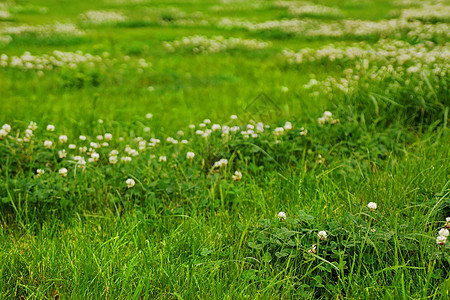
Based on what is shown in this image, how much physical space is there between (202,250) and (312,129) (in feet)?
7.22

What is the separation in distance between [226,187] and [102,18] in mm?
15418

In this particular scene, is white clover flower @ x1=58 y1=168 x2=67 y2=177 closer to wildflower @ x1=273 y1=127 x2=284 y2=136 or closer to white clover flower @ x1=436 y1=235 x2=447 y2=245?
wildflower @ x1=273 y1=127 x2=284 y2=136

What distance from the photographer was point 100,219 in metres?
3.12

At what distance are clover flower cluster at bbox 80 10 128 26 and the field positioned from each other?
891 centimetres

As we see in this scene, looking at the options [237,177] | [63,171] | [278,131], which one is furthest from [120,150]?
[278,131]

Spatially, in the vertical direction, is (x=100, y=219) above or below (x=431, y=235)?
below

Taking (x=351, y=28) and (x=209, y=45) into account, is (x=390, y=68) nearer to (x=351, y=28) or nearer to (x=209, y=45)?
(x=209, y=45)

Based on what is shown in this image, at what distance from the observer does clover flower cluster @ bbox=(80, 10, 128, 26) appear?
16188 millimetres

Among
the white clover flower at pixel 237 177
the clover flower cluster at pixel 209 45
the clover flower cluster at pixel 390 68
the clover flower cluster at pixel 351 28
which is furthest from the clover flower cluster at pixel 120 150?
the clover flower cluster at pixel 209 45

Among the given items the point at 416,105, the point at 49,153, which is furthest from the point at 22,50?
the point at 416,105

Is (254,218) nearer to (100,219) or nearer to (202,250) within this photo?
(202,250)

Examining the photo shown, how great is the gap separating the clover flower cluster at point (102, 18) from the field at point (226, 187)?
891 cm

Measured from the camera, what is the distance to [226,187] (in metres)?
3.39

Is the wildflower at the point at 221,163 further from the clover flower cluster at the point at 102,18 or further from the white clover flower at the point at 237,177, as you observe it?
the clover flower cluster at the point at 102,18
